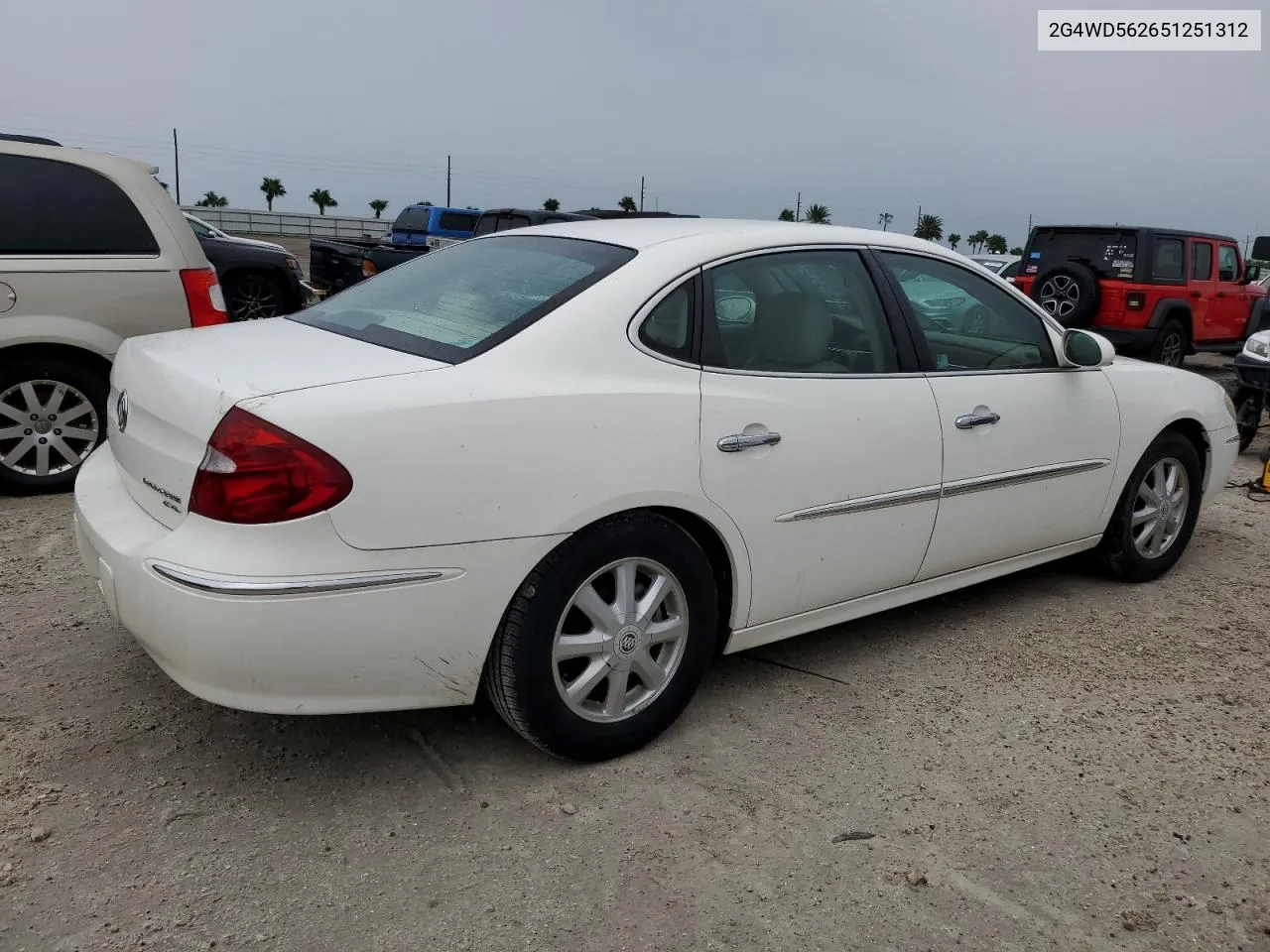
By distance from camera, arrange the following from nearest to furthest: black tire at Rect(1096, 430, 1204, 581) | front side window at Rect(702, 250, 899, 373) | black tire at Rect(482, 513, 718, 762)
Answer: black tire at Rect(482, 513, 718, 762)
front side window at Rect(702, 250, 899, 373)
black tire at Rect(1096, 430, 1204, 581)

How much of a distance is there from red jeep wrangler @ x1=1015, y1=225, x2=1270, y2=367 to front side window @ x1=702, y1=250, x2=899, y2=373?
8.83 metres

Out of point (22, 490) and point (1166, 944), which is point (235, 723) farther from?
point (22, 490)

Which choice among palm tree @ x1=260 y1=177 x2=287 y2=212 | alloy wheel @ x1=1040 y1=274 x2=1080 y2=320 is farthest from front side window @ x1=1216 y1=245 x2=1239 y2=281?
palm tree @ x1=260 y1=177 x2=287 y2=212

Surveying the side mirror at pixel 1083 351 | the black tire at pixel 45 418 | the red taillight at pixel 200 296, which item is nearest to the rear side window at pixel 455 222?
the red taillight at pixel 200 296

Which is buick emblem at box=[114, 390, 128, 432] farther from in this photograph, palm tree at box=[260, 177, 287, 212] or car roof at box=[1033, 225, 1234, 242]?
palm tree at box=[260, 177, 287, 212]

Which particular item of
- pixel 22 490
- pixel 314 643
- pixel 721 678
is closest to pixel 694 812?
pixel 721 678

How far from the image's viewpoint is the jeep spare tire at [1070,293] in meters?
11.5

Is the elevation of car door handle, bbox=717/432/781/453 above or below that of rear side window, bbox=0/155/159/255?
below

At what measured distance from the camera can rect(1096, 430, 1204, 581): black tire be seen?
14.5 feet

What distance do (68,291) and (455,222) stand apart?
18.6m

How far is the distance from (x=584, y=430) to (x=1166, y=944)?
1744mm

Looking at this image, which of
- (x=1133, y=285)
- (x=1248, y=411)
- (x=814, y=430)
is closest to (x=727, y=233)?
(x=814, y=430)

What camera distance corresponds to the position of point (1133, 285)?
11.5 m

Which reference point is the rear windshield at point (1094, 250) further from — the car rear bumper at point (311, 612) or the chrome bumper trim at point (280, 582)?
the chrome bumper trim at point (280, 582)
